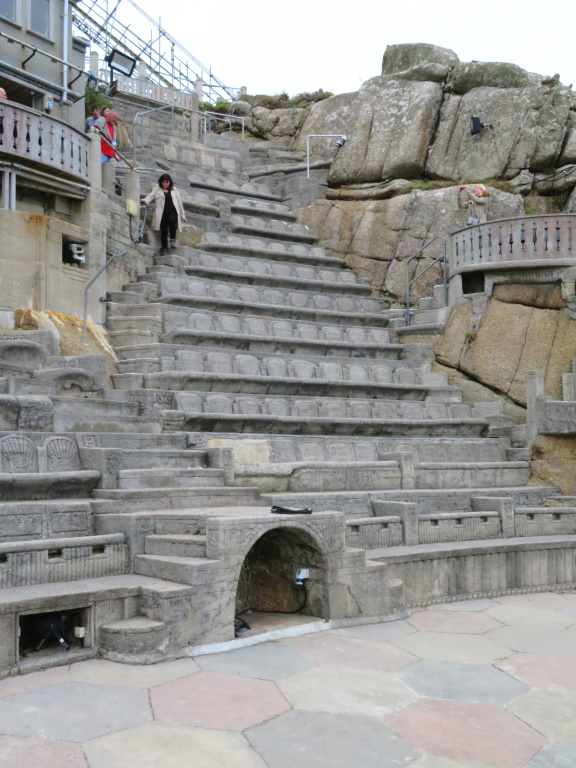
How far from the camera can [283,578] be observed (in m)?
Result: 6.80

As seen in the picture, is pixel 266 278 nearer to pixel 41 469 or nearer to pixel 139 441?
pixel 139 441

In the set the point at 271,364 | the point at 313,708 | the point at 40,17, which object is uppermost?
the point at 40,17

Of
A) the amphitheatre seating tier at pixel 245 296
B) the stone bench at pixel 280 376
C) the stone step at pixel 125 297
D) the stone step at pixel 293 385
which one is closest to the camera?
the stone step at pixel 293 385

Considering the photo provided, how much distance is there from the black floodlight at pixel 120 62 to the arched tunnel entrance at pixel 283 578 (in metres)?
19.0

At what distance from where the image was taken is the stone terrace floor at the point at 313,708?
3.79m

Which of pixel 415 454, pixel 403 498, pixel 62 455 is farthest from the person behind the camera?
pixel 415 454

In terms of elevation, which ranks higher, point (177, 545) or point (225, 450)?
point (225, 450)

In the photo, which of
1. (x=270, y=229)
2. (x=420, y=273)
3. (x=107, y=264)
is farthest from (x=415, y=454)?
(x=270, y=229)

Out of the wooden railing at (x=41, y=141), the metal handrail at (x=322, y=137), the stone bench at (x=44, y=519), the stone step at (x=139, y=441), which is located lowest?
the stone bench at (x=44, y=519)

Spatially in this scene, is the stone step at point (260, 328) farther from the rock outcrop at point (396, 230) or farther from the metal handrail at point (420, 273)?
the rock outcrop at point (396, 230)

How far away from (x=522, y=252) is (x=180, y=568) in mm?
9626

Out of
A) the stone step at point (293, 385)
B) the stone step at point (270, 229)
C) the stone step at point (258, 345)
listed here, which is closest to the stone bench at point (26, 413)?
the stone step at point (293, 385)

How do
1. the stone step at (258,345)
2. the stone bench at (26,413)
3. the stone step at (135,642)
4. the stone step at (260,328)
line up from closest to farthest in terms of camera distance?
the stone step at (135,642)
the stone bench at (26,413)
the stone step at (258,345)
the stone step at (260,328)

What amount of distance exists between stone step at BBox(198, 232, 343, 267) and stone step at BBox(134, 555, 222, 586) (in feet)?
33.9
